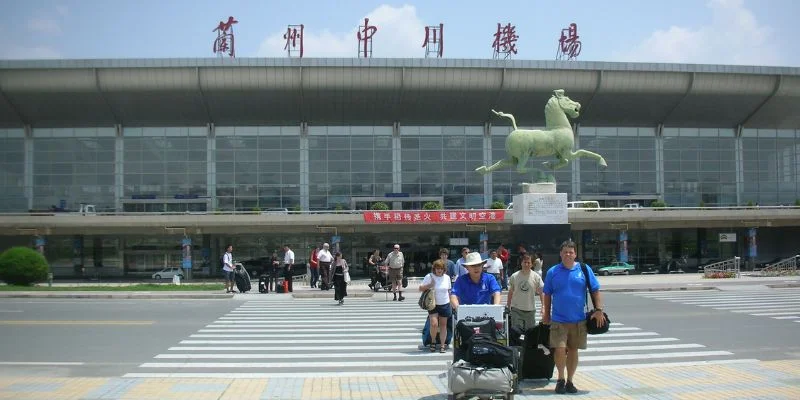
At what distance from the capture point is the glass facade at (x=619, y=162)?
54438mm

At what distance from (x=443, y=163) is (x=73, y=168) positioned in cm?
2741

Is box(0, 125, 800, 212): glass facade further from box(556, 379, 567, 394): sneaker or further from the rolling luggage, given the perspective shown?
box(556, 379, 567, 394): sneaker

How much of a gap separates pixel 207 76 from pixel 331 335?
3765 centimetres

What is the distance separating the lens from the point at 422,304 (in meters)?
12.3

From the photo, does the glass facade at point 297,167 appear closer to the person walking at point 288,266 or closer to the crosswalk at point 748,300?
the person walking at point 288,266

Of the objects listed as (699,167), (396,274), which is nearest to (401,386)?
(396,274)

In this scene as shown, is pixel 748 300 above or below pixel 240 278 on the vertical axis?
below

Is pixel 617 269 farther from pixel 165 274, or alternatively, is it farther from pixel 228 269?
pixel 165 274

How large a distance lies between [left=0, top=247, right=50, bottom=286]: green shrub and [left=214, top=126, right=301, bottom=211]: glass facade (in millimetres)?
23036

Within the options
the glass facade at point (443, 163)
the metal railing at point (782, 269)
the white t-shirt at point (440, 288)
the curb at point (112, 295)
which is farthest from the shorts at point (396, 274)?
the glass facade at point (443, 163)

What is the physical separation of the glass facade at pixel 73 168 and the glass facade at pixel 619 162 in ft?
118

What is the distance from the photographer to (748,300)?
888 inches

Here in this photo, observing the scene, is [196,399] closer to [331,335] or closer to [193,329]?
[331,335]

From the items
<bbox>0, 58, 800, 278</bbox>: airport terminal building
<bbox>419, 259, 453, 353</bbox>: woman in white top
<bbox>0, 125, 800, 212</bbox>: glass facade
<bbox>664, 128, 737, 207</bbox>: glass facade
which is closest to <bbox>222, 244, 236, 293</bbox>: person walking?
<bbox>419, 259, 453, 353</bbox>: woman in white top
